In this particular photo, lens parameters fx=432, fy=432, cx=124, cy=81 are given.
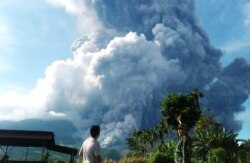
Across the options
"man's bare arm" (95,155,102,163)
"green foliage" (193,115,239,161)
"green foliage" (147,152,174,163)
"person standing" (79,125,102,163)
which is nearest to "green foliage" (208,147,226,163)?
"green foliage" (193,115,239,161)

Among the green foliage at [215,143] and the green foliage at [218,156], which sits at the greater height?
the green foliage at [215,143]

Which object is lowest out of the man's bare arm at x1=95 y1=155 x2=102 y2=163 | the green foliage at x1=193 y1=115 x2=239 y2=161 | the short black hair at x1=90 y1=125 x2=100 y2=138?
the man's bare arm at x1=95 y1=155 x2=102 y2=163

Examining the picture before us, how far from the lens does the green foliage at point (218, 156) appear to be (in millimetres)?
54603

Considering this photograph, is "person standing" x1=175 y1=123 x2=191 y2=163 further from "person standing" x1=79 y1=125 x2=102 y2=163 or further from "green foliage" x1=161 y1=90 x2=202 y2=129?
"green foliage" x1=161 y1=90 x2=202 y2=129

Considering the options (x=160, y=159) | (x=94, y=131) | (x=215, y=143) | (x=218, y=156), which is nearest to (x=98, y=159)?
(x=94, y=131)

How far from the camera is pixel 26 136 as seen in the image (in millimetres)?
31000

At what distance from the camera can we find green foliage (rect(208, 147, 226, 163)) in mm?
54603

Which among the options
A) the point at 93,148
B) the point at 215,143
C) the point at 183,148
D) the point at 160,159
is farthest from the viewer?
the point at 215,143

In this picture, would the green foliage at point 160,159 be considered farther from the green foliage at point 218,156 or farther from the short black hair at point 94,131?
the short black hair at point 94,131

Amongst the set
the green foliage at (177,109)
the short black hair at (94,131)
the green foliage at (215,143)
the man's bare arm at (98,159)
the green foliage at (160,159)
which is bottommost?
the man's bare arm at (98,159)

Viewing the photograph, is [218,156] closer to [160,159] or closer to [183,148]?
[160,159]

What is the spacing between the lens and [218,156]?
2164 inches

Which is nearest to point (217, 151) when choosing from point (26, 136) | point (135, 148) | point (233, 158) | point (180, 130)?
point (233, 158)

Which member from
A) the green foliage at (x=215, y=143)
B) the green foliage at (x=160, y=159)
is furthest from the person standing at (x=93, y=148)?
the green foliage at (x=215, y=143)
